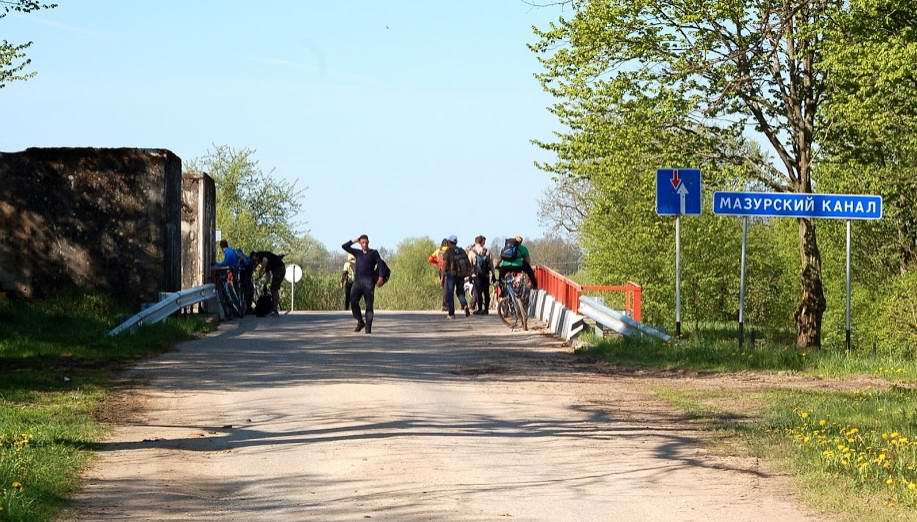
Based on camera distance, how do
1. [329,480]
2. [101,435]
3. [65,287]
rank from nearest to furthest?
1. [329,480]
2. [101,435]
3. [65,287]

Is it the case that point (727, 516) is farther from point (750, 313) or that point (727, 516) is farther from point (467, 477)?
point (750, 313)

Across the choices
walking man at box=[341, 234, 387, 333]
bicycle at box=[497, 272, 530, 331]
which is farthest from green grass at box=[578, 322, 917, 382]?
bicycle at box=[497, 272, 530, 331]

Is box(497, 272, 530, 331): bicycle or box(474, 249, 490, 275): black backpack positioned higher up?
box(474, 249, 490, 275): black backpack

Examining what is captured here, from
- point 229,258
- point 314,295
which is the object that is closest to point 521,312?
point 229,258

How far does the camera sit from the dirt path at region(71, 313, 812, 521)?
9.18 meters

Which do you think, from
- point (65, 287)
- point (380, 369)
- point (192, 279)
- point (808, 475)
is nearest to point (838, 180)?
point (192, 279)

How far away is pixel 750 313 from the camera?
75.3m

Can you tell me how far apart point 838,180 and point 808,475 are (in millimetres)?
46568

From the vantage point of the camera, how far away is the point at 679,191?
22.4m

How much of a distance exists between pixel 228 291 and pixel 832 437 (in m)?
21.5

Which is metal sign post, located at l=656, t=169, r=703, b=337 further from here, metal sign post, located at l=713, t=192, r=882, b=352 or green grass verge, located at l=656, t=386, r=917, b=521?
green grass verge, located at l=656, t=386, r=917, b=521

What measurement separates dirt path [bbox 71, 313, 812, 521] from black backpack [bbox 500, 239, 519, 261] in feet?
30.1

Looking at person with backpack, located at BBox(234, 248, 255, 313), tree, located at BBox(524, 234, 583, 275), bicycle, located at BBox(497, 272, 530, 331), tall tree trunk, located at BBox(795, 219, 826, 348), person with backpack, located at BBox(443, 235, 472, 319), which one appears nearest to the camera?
bicycle, located at BBox(497, 272, 530, 331)

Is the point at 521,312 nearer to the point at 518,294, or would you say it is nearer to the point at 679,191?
the point at 518,294
